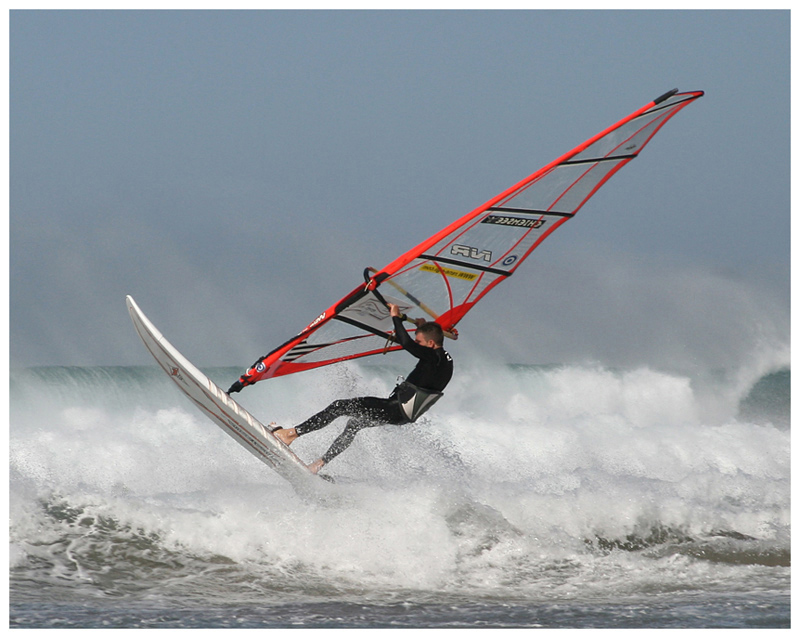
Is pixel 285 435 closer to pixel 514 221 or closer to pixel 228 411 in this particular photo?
pixel 228 411

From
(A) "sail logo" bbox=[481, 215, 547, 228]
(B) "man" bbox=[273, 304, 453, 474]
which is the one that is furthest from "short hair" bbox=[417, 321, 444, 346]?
Result: (A) "sail logo" bbox=[481, 215, 547, 228]

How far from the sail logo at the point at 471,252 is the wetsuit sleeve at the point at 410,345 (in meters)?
0.77

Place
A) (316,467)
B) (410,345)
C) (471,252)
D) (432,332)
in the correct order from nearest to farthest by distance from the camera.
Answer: (410,345) → (432,332) → (316,467) → (471,252)

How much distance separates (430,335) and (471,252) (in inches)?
29.6

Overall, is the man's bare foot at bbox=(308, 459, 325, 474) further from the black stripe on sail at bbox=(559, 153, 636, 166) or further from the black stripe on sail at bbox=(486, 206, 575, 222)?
the black stripe on sail at bbox=(559, 153, 636, 166)

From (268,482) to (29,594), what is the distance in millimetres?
1990

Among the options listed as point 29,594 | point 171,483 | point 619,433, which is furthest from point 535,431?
point 29,594

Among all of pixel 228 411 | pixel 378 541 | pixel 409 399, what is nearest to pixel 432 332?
pixel 409 399

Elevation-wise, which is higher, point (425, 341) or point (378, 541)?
point (425, 341)

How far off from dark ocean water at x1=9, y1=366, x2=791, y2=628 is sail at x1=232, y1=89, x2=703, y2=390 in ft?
1.54

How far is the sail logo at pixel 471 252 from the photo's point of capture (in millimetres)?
4938

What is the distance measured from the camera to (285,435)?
4891 mm

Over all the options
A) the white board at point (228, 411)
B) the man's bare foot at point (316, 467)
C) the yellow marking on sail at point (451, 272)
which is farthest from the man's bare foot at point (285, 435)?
the yellow marking on sail at point (451, 272)

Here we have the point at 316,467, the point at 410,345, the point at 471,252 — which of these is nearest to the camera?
the point at 410,345
